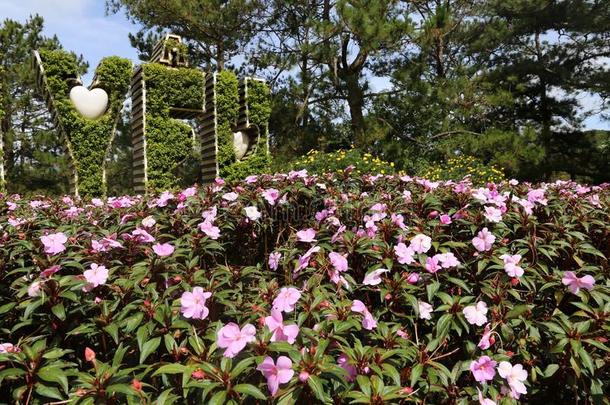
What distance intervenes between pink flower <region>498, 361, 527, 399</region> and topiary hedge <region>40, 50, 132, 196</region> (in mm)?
6620

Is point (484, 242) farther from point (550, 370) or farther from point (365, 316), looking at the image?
point (365, 316)

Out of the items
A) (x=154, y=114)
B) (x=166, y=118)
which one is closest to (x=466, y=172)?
(x=166, y=118)

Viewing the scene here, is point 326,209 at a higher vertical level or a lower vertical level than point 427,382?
higher

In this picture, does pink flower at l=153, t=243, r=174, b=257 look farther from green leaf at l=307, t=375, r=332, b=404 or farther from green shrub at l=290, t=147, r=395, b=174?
green shrub at l=290, t=147, r=395, b=174

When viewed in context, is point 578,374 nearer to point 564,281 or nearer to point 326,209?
point 564,281

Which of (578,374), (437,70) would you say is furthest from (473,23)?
(578,374)

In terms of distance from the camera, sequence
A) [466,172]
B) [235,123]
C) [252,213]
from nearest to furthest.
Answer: [252,213]
[235,123]
[466,172]

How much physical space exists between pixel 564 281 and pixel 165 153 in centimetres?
634

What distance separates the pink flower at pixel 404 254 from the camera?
140cm

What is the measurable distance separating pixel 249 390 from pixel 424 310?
1.89 feet

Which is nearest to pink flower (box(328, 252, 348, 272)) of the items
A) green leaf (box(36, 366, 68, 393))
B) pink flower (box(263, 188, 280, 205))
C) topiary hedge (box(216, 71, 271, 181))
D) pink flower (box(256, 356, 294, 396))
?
pink flower (box(256, 356, 294, 396))

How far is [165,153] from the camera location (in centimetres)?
703

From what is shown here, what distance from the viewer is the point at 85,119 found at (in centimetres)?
690

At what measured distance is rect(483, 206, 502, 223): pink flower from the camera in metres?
1.63
